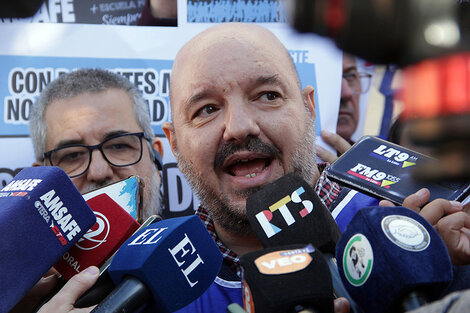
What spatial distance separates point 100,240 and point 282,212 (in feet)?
1.73

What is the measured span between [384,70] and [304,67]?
1.28ft

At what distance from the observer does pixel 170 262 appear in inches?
38.9

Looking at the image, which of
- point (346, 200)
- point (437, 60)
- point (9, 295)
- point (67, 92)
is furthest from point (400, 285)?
point (67, 92)

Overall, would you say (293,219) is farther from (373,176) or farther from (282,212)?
(373,176)

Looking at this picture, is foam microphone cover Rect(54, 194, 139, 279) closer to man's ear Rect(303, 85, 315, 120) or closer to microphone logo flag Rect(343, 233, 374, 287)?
microphone logo flag Rect(343, 233, 374, 287)

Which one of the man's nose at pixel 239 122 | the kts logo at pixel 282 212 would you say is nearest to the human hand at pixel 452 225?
the kts logo at pixel 282 212

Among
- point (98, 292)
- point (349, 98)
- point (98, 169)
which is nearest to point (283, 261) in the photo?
point (98, 292)

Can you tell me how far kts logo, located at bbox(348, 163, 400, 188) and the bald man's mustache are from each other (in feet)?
0.91

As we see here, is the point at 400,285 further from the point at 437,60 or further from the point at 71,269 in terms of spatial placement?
the point at 437,60

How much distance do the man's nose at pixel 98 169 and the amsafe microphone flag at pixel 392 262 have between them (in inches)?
55.6

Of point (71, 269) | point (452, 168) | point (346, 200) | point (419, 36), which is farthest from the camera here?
point (419, 36)

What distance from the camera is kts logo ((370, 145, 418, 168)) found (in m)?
1.46

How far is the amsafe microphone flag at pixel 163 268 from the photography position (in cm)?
93

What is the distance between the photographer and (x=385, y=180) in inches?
55.6
